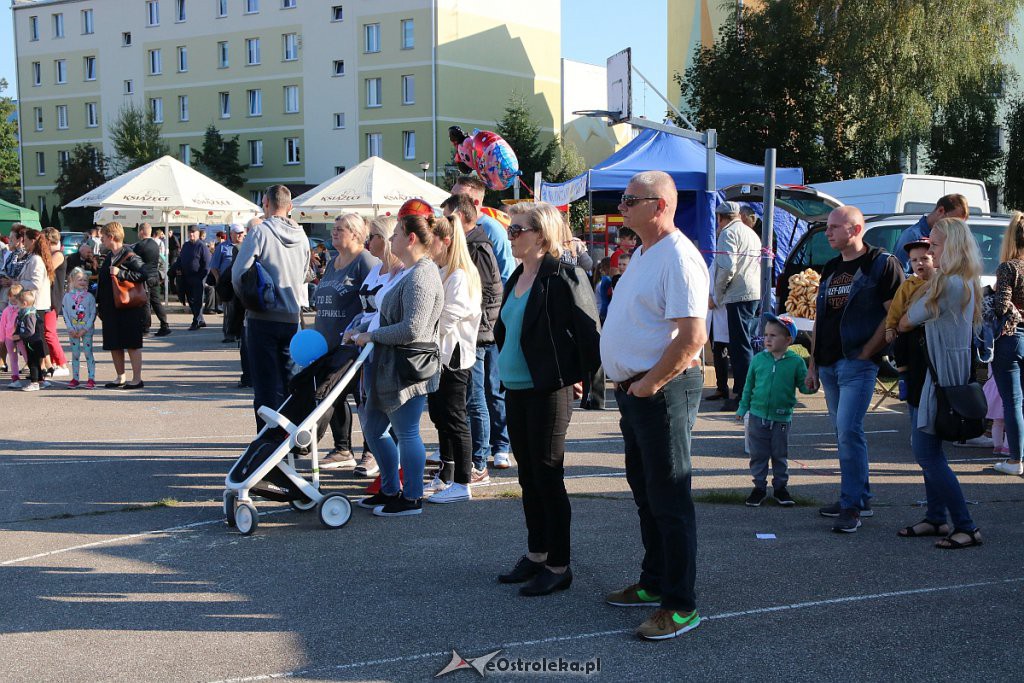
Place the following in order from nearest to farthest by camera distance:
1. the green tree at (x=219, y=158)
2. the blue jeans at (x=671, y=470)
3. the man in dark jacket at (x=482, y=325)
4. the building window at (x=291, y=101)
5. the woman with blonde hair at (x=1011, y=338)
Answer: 1. the blue jeans at (x=671, y=470)
2. the woman with blonde hair at (x=1011, y=338)
3. the man in dark jacket at (x=482, y=325)
4. the green tree at (x=219, y=158)
5. the building window at (x=291, y=101)

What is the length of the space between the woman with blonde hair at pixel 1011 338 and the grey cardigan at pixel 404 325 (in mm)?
3830

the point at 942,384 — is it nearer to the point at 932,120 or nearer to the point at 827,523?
the point at 827,523

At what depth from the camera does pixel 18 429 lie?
9.78 meters

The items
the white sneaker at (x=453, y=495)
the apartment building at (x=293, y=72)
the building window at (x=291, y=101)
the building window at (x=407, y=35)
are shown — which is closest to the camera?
the white sneaker at (x=453, y=495)

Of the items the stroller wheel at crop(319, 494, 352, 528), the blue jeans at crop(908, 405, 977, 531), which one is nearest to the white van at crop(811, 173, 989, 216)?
the blue jeans at crop(908, 405, 977, 531)

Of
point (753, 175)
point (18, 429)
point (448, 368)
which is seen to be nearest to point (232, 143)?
point (753, 175)

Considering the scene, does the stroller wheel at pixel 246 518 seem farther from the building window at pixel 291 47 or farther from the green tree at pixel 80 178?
the green tree at pixel 80 178

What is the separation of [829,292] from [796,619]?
225cm

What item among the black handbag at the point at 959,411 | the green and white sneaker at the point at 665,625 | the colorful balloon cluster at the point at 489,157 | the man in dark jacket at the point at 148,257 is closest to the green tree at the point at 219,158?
the man in dark jacket at the point at 148,257

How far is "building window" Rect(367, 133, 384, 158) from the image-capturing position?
56531 mm

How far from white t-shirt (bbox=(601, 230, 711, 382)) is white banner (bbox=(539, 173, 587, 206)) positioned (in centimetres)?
1028

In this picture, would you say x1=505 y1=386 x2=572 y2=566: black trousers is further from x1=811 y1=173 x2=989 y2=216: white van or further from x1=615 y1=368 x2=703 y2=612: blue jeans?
x1=811 y1=173 x2=989 y2=216: white van

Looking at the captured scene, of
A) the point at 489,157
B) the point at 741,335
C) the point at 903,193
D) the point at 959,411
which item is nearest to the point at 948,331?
the point at 959,411

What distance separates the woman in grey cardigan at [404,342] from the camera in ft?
20.0
